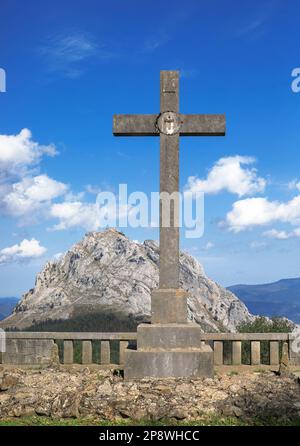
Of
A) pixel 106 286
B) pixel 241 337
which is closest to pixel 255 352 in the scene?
pixel 241 337

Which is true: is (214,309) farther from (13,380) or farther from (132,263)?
(13,380)

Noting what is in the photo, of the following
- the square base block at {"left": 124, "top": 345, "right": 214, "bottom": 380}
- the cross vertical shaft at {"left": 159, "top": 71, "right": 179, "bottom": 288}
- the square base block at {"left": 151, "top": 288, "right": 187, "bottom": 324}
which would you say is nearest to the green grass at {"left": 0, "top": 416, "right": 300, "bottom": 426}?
the square base block at {"left": 124, "top": 345, "right": 214, "bottom": 380}

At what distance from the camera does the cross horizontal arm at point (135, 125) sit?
10.3 metres

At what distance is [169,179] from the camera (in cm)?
1003

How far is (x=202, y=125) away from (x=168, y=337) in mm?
4550

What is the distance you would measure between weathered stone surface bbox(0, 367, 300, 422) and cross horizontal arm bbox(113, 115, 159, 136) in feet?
16.7

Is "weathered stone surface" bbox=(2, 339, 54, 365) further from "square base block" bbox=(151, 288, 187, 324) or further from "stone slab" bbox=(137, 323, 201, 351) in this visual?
"square base block" bbox=(151, 288, 187, 324)

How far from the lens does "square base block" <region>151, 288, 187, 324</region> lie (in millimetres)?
9477

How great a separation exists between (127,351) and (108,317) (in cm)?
2646

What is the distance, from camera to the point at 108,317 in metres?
35.1

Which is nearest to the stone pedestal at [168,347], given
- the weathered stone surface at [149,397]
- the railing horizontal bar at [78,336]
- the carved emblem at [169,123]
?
the weathered stone surface at [149,397]

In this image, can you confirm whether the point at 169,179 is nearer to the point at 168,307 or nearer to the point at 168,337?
the point at 168,307

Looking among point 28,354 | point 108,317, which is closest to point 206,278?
point 108,317

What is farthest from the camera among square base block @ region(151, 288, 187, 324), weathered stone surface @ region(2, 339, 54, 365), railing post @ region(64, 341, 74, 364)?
weathered stone surface @ region(2, 339, 54, 365)
